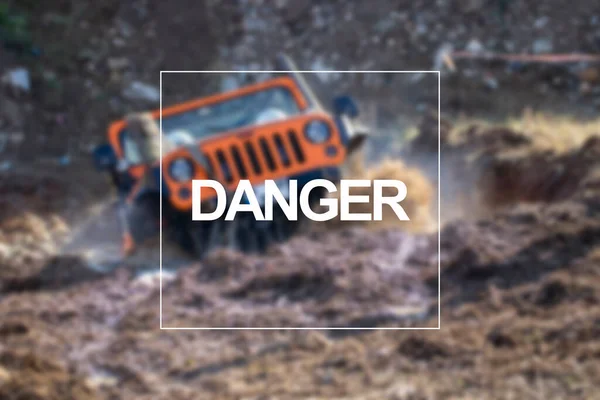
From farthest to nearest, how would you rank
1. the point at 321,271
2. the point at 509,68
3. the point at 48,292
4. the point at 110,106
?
1. the point at 509,68
2. the point at 110,106
3. the point at 48,292
4. the point at 321,271

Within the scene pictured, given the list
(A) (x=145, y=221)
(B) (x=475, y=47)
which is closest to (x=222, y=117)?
(A) (x=145, y=221)

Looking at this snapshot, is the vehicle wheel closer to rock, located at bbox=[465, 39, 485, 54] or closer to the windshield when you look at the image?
the windshield

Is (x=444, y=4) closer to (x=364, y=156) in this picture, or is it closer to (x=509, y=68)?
(x=509, y=68)

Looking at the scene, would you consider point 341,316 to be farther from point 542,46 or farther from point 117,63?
point 542,46

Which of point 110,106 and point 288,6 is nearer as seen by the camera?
point 110,106

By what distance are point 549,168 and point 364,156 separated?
0.99m

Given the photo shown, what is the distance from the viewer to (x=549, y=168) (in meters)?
5.33

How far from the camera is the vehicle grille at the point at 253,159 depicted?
437 cm

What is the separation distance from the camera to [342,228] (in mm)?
4613

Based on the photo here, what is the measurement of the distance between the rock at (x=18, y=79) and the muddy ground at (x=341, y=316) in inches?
107

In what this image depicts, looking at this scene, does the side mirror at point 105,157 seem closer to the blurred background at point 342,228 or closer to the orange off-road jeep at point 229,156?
the orange off-road jeep at point 229,156

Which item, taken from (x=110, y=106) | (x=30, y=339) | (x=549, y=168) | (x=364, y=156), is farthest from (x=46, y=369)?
(x=110, y=106)

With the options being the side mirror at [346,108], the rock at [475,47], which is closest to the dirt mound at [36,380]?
the side mirror at [346,108]

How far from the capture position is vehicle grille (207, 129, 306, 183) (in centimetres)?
437
